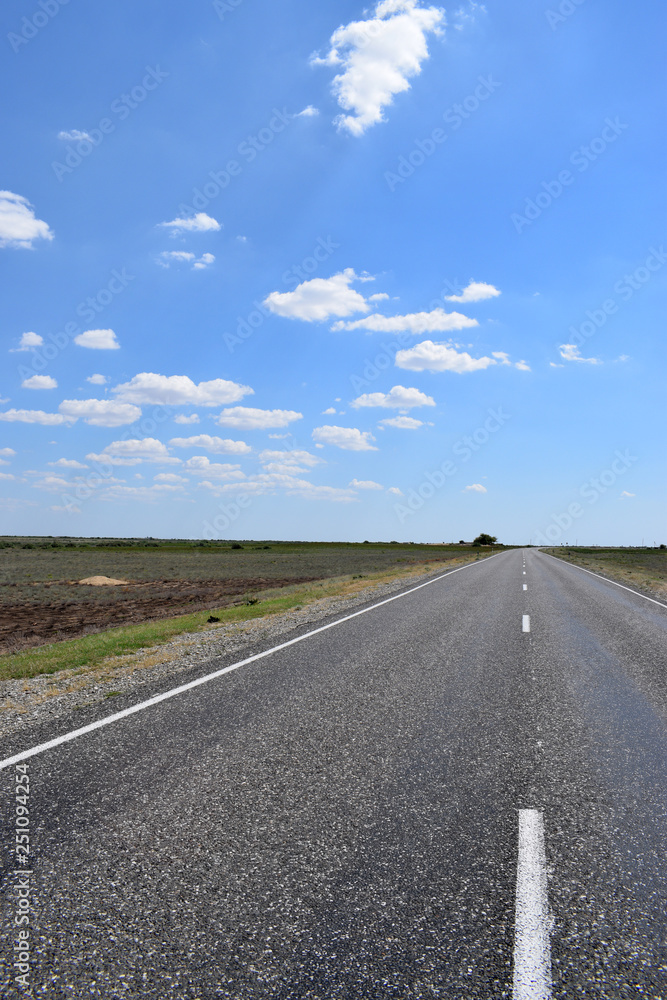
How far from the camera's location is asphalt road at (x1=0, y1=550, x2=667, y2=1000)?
8.93 ft

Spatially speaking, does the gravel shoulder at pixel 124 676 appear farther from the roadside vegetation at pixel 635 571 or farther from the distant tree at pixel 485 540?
the distant tree at pixel 485 540

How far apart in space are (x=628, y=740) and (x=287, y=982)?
15.1 ft

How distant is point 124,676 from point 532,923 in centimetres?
708

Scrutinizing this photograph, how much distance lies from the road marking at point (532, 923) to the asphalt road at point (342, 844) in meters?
0.02

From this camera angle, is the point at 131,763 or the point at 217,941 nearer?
the point at 217,941

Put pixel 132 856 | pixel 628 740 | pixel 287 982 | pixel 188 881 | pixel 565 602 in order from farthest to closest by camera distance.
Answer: pixel 565 602, pixel 628 740, pixel 132 856, pixel 188 881, pixel 287 982

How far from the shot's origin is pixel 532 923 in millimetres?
3025

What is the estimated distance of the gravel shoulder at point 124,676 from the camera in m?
6.95

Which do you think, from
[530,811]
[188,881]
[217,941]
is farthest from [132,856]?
[530,811]

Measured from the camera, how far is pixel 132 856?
366 centimetres

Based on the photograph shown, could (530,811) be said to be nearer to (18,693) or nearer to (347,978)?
(347,978)

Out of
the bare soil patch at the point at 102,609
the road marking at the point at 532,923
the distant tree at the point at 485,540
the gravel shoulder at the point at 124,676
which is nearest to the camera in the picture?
the road marking at the point at 532,923

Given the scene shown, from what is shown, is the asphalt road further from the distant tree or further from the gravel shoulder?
the distant tree

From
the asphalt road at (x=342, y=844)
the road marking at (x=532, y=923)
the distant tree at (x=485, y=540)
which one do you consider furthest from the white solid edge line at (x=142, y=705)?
the distant tree at (x=485, y=540)
